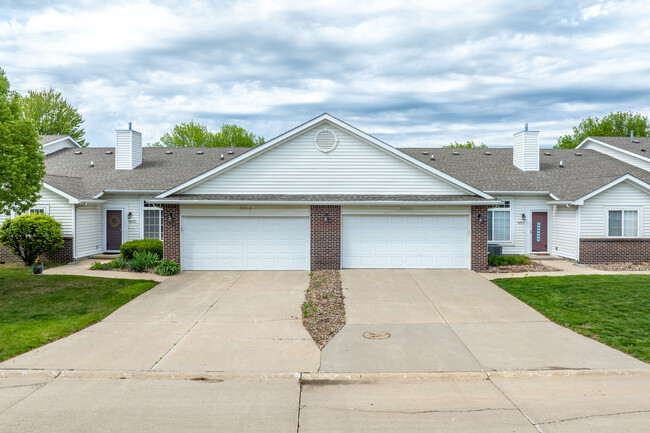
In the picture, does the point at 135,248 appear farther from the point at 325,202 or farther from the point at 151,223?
the point at 325,202

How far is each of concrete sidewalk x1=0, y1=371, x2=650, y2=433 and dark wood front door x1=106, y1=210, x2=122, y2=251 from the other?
561 inches

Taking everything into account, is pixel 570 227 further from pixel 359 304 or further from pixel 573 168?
pixel 359 304

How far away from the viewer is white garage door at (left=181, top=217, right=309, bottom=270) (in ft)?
53.1

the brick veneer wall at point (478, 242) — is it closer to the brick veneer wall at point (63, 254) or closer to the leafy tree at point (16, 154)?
the leafy tree at point (16, 154)

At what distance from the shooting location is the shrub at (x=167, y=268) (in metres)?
15.3

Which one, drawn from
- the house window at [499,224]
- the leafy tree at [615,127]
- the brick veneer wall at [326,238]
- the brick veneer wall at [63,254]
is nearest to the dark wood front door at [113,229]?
the brick veneer wall at [63,254]

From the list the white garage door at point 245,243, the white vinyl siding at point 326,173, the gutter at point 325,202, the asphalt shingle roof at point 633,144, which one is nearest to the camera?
the gutter at point 325,202

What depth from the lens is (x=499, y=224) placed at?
2011 cm

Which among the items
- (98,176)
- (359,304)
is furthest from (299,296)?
(98,176)

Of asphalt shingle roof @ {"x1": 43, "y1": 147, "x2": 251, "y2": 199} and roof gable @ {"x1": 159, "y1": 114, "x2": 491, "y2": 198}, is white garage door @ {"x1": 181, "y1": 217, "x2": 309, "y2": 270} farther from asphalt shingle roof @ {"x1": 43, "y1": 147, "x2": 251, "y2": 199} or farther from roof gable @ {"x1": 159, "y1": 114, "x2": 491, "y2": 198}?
asphalt shingle roof @ {"x1": 43, "y1": 147, "x2": 251, "y2": 199}

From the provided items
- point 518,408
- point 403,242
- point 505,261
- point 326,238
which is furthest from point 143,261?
point 505,261

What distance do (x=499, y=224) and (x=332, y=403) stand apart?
636 inches

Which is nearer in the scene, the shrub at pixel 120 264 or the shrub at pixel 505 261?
the shrub at pixel 120 264

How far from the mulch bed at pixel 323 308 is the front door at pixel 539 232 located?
10.5 metres
